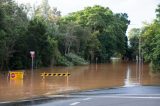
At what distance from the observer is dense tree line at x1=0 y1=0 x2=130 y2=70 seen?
56.9m

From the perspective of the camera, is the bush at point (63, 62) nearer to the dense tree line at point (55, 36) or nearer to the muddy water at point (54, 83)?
the dense tree line at point (55, 36)

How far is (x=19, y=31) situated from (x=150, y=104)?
151 ft

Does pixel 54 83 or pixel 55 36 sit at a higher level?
pixel 55 36

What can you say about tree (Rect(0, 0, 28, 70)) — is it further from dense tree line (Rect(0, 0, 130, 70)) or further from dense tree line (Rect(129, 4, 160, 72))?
dense tree line (Rect(129, 4, 160, 72))

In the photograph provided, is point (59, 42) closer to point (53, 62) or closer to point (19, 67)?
point (53, 62)

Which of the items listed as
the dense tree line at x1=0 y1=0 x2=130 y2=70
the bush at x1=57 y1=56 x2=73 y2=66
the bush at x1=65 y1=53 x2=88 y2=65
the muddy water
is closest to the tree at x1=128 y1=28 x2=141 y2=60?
the dense tree line at x1=0 y1=0 x2=130 y2=70

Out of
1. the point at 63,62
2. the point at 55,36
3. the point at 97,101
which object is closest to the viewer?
the point at 97,101

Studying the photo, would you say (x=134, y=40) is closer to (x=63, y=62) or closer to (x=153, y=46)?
(x=63, y=62)

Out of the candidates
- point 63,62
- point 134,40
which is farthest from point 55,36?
point 134,40

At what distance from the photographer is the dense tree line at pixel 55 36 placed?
187 ft

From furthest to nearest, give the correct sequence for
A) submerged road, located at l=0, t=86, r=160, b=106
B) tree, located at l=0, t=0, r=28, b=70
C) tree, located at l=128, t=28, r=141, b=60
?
1. tree, located at l=128, t=28, r=141, b=60
2. tree, located at l=0, t=0, r=28, b=70
3. submerged road, located at l=0, t=86, r=160, b=106

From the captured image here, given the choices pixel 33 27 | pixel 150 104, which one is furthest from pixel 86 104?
pixel 33 27

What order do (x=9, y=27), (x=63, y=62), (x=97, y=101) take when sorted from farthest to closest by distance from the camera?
(x=63, y=62)
(x=9, y=27)
(x=97, y=101)

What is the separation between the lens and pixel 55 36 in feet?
263
